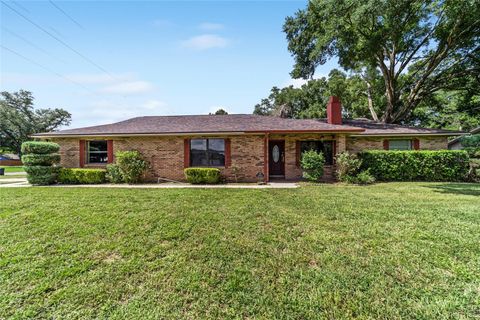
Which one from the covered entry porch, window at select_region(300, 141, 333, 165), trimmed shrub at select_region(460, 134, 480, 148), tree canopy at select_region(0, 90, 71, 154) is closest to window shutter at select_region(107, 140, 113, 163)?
the covered entry porch

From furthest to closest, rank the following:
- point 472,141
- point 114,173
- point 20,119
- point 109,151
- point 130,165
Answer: point 20,119
point 472,141
point 109,151
point 114,173
point 130,165

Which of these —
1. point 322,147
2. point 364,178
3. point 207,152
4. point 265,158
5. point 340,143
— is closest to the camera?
point 364,178

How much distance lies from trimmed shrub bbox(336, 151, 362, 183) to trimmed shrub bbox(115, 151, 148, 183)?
9.63m

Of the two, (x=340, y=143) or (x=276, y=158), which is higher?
(x=340, y=143)

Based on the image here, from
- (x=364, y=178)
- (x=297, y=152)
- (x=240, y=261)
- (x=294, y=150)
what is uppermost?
(x=294, y=150)

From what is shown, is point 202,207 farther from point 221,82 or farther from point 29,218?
point 221,82

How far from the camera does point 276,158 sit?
12195 millimetres

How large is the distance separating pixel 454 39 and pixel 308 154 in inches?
514

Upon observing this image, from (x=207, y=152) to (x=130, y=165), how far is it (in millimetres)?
3754

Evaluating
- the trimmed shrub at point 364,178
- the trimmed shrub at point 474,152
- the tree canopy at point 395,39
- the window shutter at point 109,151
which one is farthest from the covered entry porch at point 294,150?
the trimmed shrub at point 474,152

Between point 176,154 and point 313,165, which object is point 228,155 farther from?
point 313,165

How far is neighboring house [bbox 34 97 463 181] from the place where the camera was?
10.7m

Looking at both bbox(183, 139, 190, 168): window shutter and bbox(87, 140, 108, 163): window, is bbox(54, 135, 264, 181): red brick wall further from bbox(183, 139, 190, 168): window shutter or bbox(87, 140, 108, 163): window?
bbox(87, 140, 108, 163): window

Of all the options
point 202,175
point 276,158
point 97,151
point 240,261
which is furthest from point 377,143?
point 97,151
